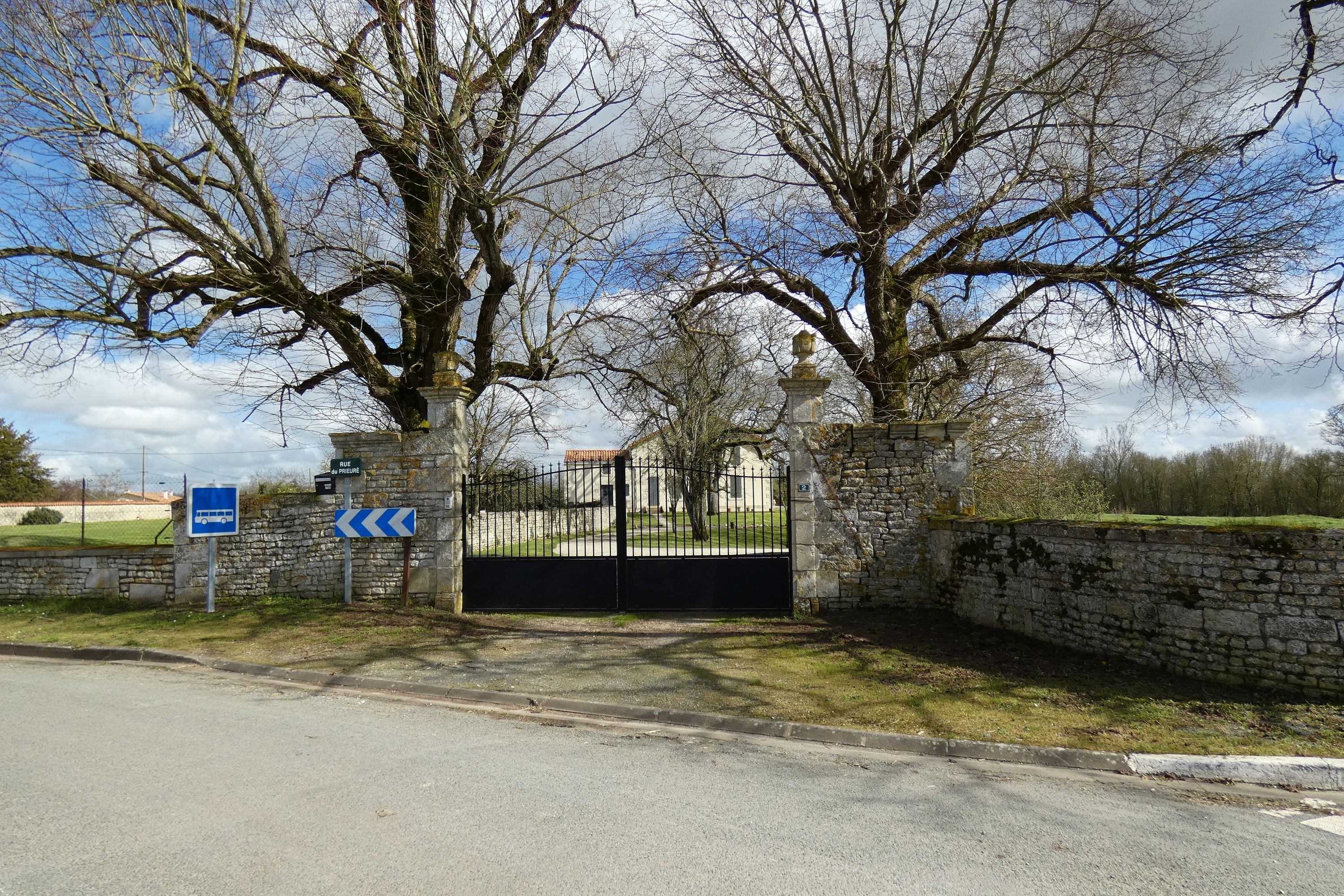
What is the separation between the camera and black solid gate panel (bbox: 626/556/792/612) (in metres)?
10.1

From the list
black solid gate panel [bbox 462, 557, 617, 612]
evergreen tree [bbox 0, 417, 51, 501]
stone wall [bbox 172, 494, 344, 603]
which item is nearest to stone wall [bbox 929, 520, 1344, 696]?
black solid gate panel [bbox 462, 557, 617, 612]

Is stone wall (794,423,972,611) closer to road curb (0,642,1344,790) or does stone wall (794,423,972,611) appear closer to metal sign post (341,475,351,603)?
road curb (0,642,1344,790)

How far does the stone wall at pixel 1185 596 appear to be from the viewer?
5.98 m

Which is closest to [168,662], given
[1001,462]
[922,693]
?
[922,693]

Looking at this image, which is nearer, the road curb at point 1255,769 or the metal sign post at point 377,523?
the road curb at point 1255,769

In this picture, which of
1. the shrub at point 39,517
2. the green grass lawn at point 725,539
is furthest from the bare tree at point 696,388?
the shrub at point 39,517

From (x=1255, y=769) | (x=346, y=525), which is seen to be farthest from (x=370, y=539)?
(x=1255, y=769)

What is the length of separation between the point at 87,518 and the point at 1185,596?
46683 millimetres

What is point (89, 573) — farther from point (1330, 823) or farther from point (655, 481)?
point (1330, 823)

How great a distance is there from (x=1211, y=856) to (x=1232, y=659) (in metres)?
3.39

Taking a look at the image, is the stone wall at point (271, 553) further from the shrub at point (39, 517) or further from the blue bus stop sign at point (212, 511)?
the shrub at point (39, 517)

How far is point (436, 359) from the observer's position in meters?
10.8

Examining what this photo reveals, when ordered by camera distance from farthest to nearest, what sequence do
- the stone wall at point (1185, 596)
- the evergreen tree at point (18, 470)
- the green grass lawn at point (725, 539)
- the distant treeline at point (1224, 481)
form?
the evergreen tree at point (18, 470) → the distant treeline at point (1224, 481) → the green grass lawn at point (725, 539) → the stone wall at point (1185, 596)

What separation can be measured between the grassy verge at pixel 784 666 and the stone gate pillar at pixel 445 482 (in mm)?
415
